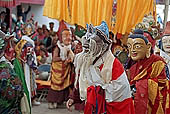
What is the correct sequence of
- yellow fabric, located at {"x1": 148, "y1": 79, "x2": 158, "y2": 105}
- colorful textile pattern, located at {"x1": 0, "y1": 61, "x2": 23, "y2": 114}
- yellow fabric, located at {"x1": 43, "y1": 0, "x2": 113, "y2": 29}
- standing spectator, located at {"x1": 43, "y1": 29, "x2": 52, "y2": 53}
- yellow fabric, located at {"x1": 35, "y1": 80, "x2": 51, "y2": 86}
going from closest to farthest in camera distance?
1. colorful textile pattern, located at {"x1": 0, "y1": 61, "x2": 23, "y2": 114}
2. yellow fabric, located at {"x1": 148, "y1": 79, "x2": 158, "y2": 105}
3. yellow fabric, located at {"x1": 43, "y1": 0, "x2": 113, "y2": 29}
4. yellow fabric, located at {"x1": 35, "y1": 80, "x2": 51, "y2": 86}
5. standing spectator, located at {"x1": 43, "y1": 29, "x2": 52, "y2": 53}

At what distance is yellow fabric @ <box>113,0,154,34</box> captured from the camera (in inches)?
201

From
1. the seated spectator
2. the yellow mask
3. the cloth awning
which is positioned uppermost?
the cloth awning

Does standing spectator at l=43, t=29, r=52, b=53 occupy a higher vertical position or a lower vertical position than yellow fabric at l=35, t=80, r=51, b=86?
higher

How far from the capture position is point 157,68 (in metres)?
3.37

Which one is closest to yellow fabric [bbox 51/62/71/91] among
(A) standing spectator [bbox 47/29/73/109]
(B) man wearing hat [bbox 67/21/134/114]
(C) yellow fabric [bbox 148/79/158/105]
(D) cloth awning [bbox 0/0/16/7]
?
(A) standing spectator [bbox 47/29/73/109]

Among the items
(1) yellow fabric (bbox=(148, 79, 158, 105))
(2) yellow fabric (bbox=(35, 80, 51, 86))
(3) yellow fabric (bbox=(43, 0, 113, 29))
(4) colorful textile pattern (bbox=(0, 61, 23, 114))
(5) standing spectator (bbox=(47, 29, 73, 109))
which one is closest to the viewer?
(4) colorful textile pattern (bbox=(0, 61, 23, 114))

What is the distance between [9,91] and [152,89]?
1.52m

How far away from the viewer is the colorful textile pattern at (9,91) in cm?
272

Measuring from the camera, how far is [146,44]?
345 cm

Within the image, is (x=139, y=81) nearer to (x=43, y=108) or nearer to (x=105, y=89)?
(x=105, y=89)

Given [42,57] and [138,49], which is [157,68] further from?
[42,57]

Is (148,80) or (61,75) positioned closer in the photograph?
(148,80)

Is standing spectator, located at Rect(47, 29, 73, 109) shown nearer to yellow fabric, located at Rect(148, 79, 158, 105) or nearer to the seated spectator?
the seated spectator

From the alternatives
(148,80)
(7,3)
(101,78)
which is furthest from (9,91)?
(7,3)
